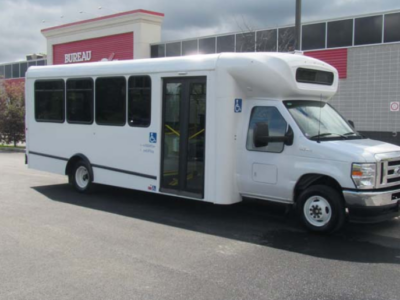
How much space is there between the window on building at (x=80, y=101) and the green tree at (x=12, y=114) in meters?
15.7

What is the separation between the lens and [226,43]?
21.8 metres

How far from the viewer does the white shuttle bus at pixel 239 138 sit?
6.26 m

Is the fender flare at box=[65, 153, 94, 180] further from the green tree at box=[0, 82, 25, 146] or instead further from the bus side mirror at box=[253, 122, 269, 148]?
the green tree at box=[0, 82, 25, 146]

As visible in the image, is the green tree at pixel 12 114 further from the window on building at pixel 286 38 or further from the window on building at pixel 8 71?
the window on building at pixel 8 71

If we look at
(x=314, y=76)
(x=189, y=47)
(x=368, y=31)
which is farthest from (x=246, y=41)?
(x=314, y=76)

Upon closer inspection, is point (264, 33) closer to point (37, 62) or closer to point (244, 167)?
point (244, 167)

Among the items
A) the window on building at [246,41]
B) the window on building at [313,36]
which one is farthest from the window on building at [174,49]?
the window on building at [313,36]

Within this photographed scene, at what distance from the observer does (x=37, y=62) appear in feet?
120

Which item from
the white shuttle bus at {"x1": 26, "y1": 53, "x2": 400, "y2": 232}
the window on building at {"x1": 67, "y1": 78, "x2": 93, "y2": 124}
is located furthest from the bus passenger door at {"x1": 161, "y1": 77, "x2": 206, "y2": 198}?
the window on building at {"x1": 67, "y1": 78, "x2": 93, "y2": 124}

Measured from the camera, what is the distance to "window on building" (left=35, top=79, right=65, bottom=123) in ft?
32.5

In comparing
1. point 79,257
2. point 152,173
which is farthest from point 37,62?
point 79,257

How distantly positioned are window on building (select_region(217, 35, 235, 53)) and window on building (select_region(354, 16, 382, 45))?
608cm

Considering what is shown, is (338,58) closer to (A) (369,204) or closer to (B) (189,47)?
(B) (189,47)

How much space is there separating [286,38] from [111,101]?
1274 cm
